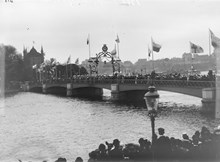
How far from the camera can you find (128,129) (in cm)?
3547

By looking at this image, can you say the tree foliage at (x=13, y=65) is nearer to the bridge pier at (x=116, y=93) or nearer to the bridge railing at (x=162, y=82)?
the bridge railing at (x=162, y=82)

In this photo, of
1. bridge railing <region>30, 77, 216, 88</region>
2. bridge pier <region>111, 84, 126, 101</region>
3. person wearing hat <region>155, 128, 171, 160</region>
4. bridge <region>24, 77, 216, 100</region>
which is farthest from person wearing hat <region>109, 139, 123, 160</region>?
bridge pier <region>111, 84, 126, 101</region>

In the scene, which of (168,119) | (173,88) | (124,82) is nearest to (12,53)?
(124,82)

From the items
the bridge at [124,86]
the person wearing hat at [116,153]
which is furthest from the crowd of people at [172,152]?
the bridge at [124,86]

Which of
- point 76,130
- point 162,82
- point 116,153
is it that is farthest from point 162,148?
point 162,82

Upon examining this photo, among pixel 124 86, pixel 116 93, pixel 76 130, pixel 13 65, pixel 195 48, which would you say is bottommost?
pixel 76 130

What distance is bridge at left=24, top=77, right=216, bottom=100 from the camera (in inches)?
1875

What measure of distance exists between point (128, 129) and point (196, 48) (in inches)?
707

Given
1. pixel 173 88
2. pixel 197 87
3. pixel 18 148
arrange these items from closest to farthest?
pixel 18 148 < pixel 197 87 < pixel 173 88

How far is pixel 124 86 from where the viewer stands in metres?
66.4

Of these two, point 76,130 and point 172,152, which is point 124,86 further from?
point 172,152

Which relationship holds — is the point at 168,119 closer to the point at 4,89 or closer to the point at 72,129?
the point at 72,129

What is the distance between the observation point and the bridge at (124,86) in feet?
156

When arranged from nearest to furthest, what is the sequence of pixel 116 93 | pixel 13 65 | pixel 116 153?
pixel 116 153 → pixel 116 93 → pixel 13 65
